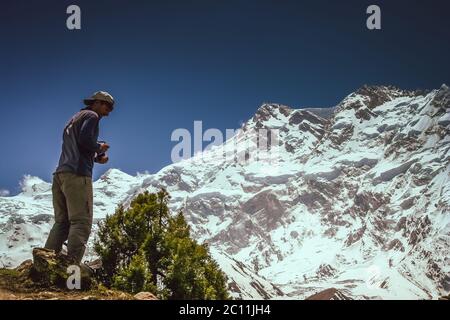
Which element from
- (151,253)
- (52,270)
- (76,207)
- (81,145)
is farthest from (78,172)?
(151,253)

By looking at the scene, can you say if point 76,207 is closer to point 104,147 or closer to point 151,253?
point 104,147

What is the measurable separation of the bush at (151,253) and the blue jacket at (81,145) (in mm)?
4477

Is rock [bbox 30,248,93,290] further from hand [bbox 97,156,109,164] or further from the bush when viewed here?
the bush

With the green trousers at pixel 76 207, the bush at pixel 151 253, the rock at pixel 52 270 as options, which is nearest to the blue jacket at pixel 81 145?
the green trousers at pixel 76 207

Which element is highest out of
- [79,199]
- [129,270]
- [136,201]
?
[136,201]

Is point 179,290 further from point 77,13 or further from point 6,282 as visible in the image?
point 77,13

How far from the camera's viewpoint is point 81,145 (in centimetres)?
929

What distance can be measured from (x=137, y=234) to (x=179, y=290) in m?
2.49

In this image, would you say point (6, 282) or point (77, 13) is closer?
point (6, 282)

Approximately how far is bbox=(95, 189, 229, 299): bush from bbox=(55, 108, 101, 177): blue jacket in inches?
176

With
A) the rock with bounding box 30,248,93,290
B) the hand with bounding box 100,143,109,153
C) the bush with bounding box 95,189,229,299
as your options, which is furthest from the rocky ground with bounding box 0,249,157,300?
the bush with bounding box 95,189,229,299
